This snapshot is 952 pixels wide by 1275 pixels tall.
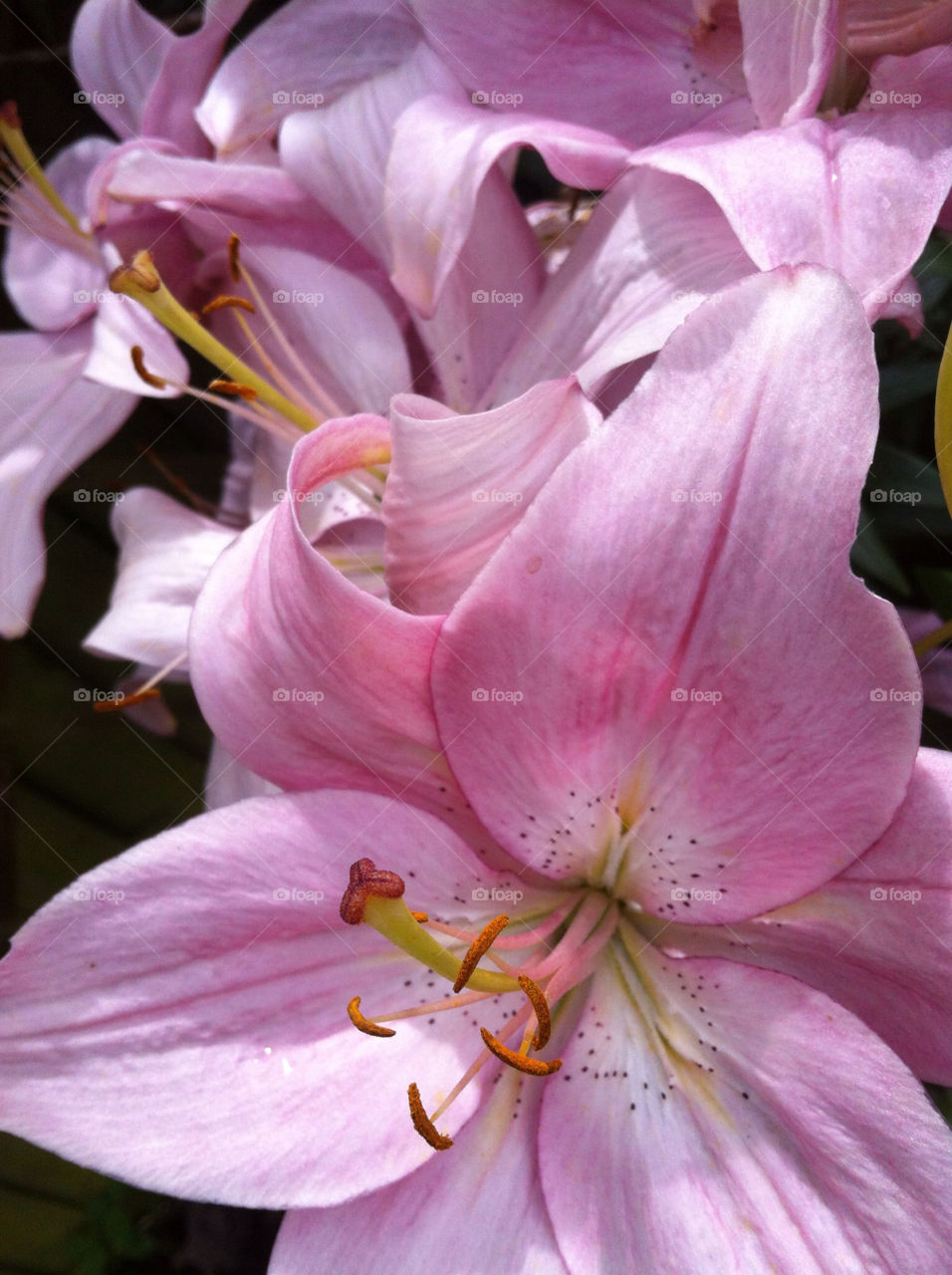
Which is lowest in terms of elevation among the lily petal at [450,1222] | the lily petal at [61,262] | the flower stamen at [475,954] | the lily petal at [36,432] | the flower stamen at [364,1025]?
the lily petal at [450,1222]

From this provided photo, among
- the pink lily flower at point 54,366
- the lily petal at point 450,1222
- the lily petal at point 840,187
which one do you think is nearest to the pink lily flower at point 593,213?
the lily petal at point 840,187

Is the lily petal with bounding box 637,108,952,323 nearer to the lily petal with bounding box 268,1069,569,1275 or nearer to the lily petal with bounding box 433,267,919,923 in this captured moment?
the lily petal with bounding box 433,267,919,923

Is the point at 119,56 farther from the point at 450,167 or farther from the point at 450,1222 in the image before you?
the point at 450,1222

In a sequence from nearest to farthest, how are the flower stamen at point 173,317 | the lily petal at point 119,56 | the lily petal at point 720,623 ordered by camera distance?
the lily petal at point 720,623, the flower stamen at point 173,317, the lily petal at point 119,56

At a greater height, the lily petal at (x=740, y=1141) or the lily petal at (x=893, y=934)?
the lily petal at (x=893, y=934)

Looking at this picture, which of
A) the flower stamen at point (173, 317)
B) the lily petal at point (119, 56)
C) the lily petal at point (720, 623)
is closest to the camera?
the lily petal at point (720, 623)

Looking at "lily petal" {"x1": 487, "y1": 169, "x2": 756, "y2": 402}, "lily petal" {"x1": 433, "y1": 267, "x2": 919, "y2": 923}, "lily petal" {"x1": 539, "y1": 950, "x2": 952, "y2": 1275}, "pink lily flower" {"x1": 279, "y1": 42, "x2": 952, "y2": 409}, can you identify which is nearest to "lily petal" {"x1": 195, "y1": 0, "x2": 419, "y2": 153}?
"pink lily flower" {"x1": 279, "y1": 42, "x2": 952, "y2": 409}

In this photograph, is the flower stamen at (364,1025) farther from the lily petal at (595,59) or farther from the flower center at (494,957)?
the lily petal at (595,59)

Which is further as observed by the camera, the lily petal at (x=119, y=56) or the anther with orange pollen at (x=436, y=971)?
the lily petal at (x=119, y=56)
